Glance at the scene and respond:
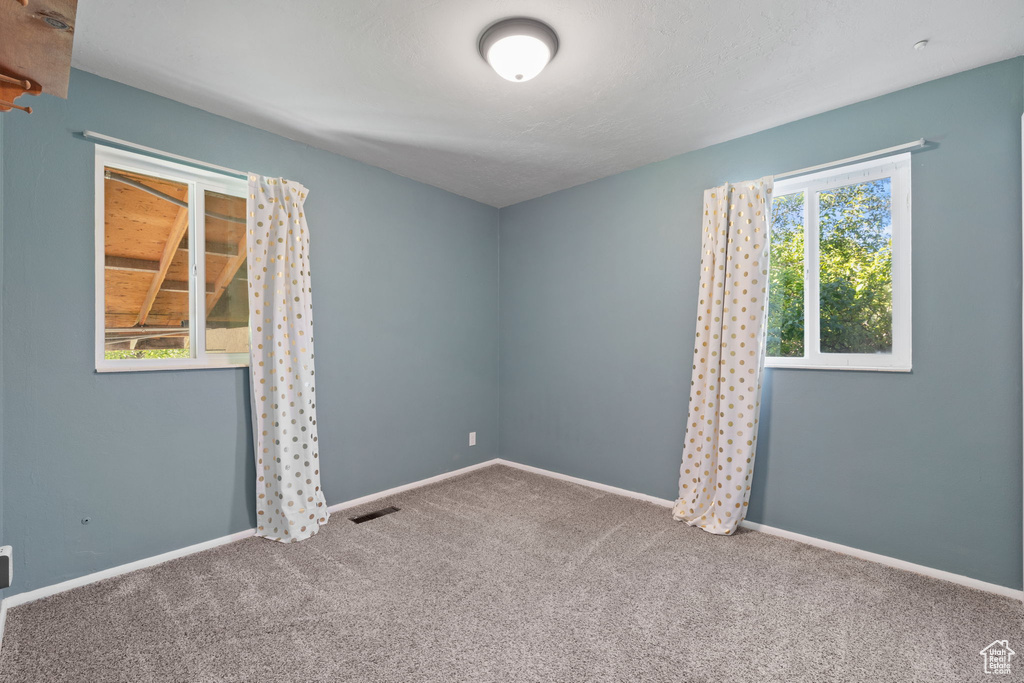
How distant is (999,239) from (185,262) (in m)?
3.94

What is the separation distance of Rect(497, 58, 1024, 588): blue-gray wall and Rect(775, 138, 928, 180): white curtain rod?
4 centimetres

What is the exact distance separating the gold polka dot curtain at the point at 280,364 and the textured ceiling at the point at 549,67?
0.54m

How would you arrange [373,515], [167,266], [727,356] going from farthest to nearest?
[373,515], [727,356], [167,266]

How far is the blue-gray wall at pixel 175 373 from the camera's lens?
1954mm

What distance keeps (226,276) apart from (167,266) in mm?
275

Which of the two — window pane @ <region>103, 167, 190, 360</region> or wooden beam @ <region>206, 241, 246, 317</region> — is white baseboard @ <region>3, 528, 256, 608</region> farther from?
wooden beam @ <region>206, 241, 246, 317</region>

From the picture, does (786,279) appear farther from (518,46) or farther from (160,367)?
(160,367)

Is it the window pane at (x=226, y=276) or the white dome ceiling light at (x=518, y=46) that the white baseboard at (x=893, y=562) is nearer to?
the white dome ceiling light at (x=518, y=46)

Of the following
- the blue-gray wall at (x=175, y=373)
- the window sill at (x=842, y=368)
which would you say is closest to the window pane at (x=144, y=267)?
the blue-gray wall at (x=175, y=373)

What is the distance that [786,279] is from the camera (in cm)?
271

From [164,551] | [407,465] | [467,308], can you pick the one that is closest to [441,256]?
[467,308]

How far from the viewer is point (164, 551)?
7.57 feet

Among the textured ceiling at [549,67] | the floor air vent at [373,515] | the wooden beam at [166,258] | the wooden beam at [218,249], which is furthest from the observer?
the floor air vent at [373,515]

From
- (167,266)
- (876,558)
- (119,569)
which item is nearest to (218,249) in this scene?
(167,266)
